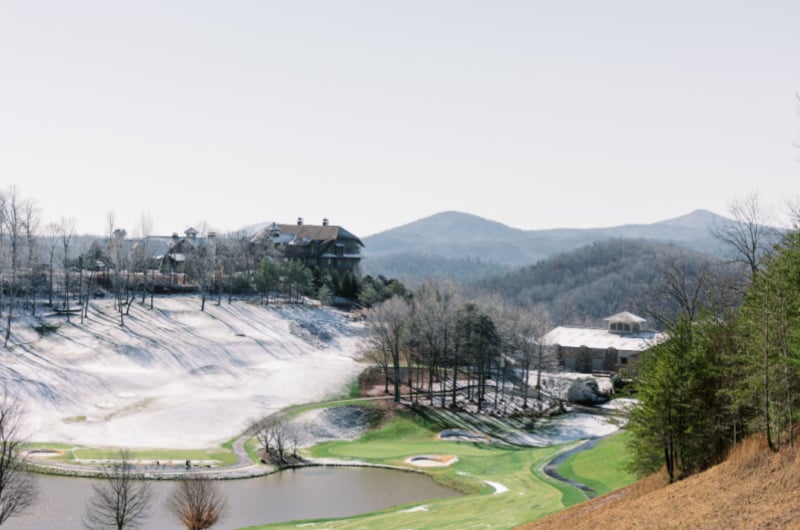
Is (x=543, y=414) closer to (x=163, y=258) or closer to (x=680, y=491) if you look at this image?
(x=680, y=491)

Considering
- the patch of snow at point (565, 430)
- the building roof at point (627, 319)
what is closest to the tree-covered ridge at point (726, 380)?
the patch of snow at point (565, 430)

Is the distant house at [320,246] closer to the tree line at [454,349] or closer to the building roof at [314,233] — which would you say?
the building roof at [314,233]

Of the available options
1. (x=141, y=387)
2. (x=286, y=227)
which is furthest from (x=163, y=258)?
(x=141, y=387)

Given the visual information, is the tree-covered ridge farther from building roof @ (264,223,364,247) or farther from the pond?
building roof @ (264,223,364,247)

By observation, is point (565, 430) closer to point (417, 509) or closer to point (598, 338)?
point (417, 509)

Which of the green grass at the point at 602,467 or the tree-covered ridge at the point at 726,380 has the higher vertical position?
the tree-covered ridge at the point at 726,380

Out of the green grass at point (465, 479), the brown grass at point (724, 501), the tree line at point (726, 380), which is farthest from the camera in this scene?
the green grass at point (465, 479)
